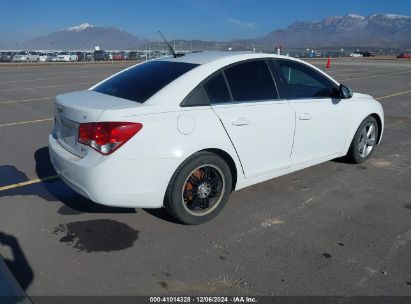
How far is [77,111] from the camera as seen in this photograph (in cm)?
368

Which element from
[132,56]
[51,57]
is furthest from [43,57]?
[132,56]

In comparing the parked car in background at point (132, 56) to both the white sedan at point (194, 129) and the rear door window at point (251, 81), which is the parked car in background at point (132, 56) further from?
the rear door window at point (251, 81)

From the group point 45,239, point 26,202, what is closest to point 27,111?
point 26,202

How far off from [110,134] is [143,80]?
1.02m

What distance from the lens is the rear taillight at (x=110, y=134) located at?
3.43 meters

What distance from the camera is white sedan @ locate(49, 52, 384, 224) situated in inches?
137

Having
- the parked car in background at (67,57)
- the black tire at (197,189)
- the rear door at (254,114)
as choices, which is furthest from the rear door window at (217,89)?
the parked car in background at (67,57)

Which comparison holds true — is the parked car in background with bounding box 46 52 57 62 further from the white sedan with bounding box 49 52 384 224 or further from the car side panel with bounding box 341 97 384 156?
the car side panel with bounding box 341 97 384 156

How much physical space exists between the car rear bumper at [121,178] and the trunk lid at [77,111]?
174mm

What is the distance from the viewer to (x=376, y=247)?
11.8 ft

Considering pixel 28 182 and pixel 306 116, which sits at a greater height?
pixel 306 116

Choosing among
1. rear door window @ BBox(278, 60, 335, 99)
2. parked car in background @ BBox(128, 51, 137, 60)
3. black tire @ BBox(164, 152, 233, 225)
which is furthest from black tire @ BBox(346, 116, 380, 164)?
parked car in background @ BBox(128, 51, 137, 60)

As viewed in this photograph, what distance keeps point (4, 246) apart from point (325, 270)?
2.73 meters

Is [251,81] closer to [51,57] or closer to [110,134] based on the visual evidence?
[110,134]
